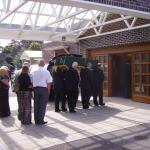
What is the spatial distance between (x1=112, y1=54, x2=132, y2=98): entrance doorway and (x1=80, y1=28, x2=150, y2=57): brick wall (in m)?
0.93

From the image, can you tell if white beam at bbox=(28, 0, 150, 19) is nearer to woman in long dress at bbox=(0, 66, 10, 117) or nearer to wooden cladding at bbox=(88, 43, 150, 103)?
woman in long dress at bbox=(0, 66, 10, 117)

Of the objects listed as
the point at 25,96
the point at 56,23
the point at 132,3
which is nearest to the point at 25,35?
the point at 56,23

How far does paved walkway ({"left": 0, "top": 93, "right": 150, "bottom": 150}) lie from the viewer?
23.4 feet

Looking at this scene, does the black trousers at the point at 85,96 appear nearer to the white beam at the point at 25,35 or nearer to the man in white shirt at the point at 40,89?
the man in white shirt at the point at 40,89

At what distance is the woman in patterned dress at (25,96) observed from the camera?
9352 millimetres

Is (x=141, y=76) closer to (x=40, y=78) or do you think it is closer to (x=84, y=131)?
(x=40, y=78)

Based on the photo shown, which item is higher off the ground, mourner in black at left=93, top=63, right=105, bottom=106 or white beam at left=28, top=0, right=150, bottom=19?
white beam at left=28, top=0, right=150, bottom=19

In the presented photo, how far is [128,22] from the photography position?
552 inches

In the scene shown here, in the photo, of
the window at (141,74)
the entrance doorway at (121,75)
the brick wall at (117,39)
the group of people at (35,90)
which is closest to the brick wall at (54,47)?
the brick wall at (117,39)

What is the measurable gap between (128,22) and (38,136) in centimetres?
770

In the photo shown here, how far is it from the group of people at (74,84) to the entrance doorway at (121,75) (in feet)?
8.98

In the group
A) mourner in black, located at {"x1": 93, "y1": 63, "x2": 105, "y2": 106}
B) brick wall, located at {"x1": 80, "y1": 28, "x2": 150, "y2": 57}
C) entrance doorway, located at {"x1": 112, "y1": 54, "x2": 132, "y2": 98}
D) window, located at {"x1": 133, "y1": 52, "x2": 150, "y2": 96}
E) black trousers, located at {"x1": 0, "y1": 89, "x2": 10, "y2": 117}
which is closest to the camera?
black trousers, located at {"x1": 0, "y1": 89, "x2": 10, "y2": 117}

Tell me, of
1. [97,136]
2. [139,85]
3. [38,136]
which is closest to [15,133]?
[38,136]

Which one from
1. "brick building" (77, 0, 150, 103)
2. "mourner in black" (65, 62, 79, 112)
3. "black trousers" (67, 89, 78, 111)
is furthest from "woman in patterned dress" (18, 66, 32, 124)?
"brick building" (77, 0, 150, 103)
